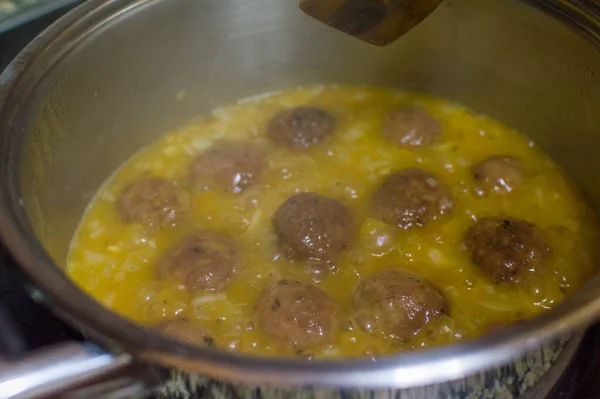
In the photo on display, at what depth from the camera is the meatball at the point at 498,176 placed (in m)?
2.11

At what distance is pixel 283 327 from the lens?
1608mm

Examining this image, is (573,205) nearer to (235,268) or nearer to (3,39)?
(235,268)

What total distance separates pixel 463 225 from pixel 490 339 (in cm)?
103

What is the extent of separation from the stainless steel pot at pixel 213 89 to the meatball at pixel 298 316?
0.56m

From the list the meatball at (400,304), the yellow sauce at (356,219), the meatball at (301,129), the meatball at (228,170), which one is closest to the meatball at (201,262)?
the yellow sauce at (356,219)

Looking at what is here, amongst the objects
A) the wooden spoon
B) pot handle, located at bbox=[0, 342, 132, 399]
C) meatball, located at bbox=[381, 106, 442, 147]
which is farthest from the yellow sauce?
pot handle, located at bbox=[0, 342, 132, 399]

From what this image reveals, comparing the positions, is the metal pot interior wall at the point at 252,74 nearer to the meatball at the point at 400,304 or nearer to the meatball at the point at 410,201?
the meatball at the point at 410,201

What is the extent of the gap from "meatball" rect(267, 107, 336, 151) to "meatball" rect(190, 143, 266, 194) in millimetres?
136

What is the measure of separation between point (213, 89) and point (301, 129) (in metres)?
0.41

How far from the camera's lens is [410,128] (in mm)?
2299

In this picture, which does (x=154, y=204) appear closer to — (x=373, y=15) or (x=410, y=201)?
(x=410, y=201)

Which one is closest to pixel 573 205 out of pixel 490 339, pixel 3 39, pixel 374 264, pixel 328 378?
pixel 374 264

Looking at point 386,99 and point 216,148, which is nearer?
point 216,148

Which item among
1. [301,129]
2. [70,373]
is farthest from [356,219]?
[70,373]
